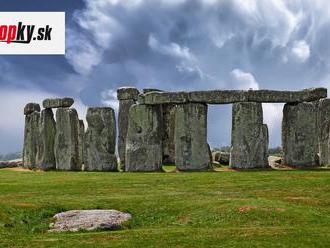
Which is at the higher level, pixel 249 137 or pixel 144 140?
pixel 249 137

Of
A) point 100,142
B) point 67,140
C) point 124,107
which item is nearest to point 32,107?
point 67,140

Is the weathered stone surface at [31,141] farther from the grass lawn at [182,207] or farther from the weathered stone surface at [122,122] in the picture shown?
the grass lawn at [182,207]

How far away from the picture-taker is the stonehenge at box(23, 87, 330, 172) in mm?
52375

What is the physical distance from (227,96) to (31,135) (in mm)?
20858

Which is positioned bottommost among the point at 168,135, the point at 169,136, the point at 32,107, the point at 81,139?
the point at 81,139

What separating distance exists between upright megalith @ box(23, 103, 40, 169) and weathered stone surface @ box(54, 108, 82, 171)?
466cm

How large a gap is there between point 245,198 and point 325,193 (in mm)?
5174

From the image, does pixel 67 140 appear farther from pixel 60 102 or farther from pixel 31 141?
pixel 31 141

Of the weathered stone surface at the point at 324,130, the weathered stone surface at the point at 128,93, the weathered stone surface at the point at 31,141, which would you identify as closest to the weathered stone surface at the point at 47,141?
the weathered stone surface at the point at 31,141

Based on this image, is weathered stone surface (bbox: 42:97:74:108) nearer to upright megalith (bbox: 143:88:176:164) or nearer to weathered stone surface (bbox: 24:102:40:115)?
weathered stone surface (bbox: 24:102:40:115)

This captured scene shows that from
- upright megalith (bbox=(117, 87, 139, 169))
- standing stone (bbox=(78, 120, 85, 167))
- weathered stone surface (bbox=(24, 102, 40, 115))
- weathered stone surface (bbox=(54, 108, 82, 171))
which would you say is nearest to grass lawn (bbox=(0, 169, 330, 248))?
weathered stone surface (bbox=(54, 108, 82, 171))

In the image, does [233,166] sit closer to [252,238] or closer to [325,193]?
[325,193]

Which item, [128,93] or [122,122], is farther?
[122,122]

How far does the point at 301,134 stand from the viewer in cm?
5356
